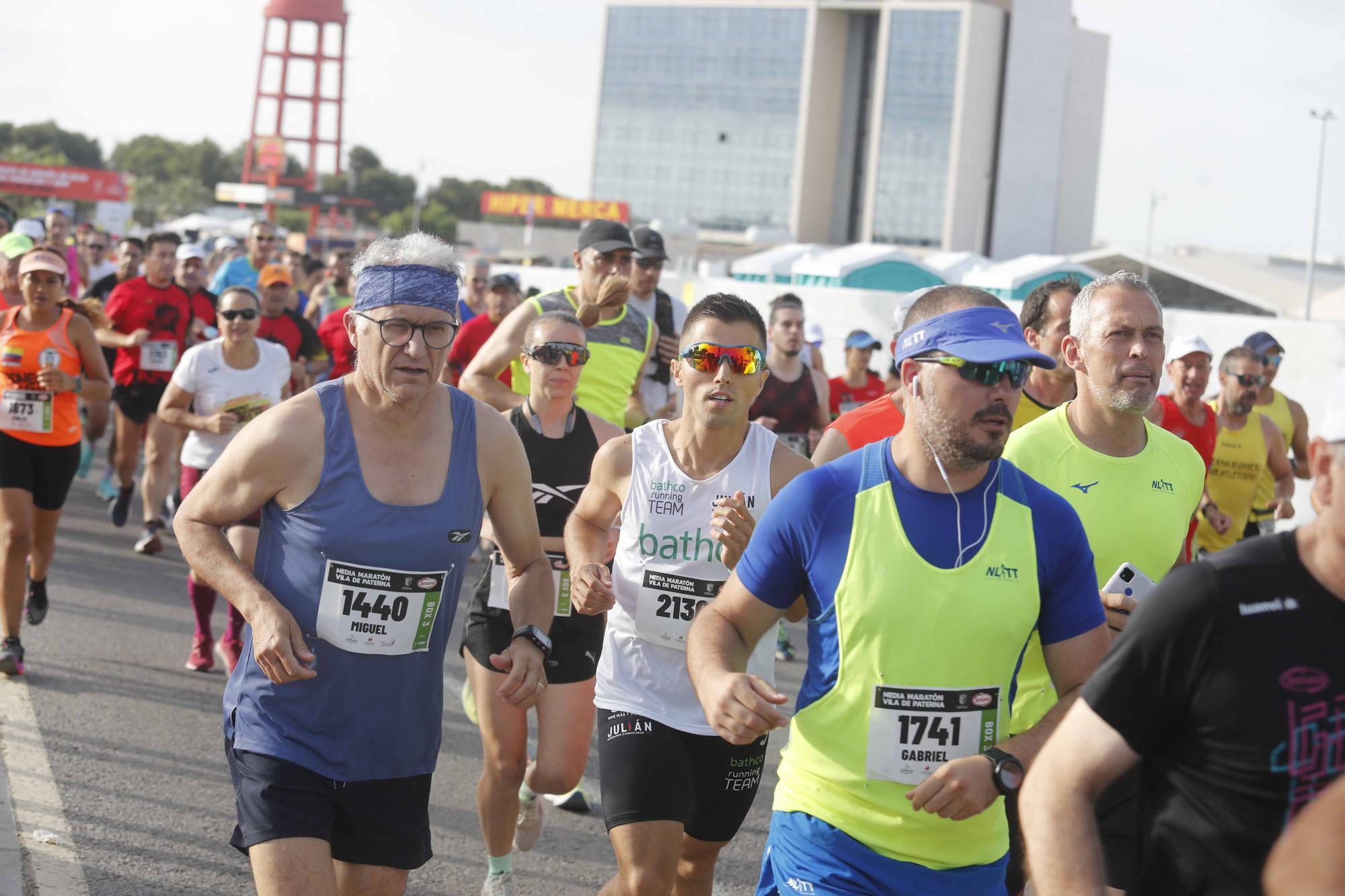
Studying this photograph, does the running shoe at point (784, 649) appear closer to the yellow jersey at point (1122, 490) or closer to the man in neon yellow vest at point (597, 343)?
the man in neon yellow vest at point (597, 343)

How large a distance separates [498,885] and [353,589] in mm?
1839

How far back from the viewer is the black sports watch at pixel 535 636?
3768mm

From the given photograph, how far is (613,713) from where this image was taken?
4.29m

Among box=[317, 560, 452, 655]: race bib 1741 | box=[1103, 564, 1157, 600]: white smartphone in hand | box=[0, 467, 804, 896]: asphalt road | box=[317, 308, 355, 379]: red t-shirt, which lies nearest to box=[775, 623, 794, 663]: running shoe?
box=[0, 467, 804, 896]: asphalt road

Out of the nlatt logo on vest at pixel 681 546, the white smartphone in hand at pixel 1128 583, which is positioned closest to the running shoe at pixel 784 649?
the nlatt logo on vest at pixel 681 546

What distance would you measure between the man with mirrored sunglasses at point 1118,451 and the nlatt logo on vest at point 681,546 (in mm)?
911

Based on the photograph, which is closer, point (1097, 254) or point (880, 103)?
point (1097, 254)

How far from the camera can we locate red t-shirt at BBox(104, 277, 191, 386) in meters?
11.3

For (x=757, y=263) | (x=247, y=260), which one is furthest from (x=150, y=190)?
(x=247, y=260)

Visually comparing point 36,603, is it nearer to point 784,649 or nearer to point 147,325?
point 147,325

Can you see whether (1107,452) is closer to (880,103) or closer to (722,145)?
(880,103)

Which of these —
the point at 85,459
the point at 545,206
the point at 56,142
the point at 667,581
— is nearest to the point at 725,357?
the point at 667,581

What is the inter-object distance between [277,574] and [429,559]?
1.20 ft

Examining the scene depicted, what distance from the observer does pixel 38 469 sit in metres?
7.48
